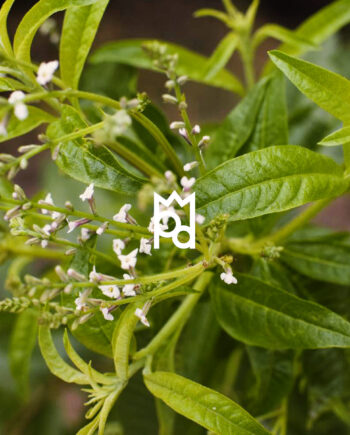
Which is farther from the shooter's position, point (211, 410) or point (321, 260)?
point (321, 260)

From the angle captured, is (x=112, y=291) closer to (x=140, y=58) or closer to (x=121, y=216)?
(x=121, y=216)

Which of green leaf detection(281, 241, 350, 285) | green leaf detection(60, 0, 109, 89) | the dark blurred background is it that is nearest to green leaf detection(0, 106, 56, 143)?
green leaf detection(60, 0, 109, 89)

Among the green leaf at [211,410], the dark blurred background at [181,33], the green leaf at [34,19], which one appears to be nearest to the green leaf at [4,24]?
the green leaf at [34,19]

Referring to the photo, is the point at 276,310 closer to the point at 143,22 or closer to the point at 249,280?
the point at 249,280

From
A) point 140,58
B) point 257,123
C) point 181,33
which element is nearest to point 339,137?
point 257,123

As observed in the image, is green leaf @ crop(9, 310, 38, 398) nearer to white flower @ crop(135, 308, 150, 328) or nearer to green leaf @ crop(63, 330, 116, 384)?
green leaf @ crop(63, 330, 116, 384)

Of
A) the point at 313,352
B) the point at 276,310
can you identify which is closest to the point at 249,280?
the point at 276,310

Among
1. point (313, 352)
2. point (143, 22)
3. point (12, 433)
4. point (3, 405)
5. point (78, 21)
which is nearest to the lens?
point (78, 21)
